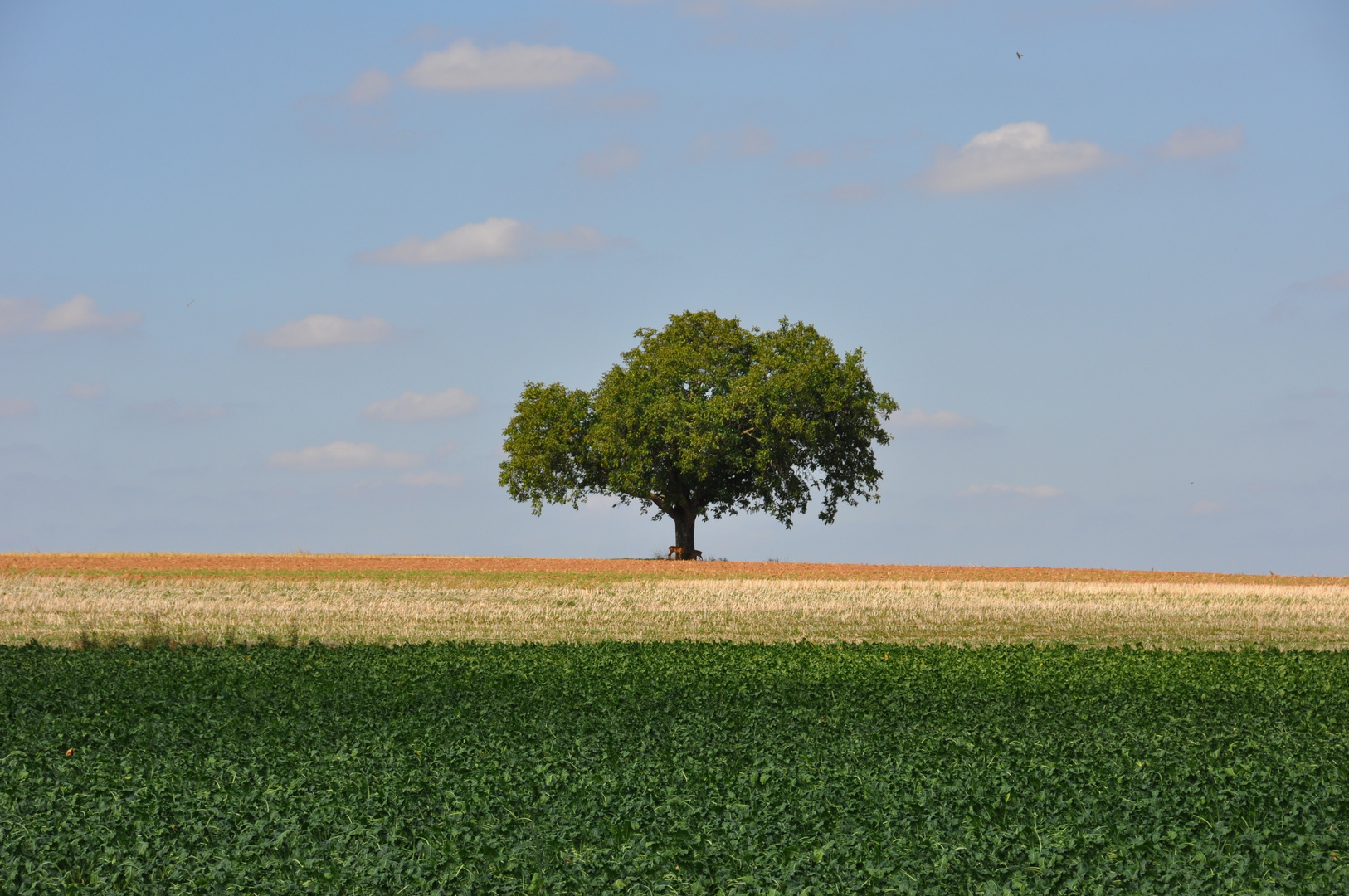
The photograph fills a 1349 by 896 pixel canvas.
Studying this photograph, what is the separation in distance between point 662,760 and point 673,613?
2119 centimetres

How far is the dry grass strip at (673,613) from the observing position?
95.0 ft

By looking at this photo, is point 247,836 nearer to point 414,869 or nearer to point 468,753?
point 414,869

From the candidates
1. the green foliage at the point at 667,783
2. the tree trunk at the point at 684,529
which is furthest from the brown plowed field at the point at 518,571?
the green foliage at the point at 667,783

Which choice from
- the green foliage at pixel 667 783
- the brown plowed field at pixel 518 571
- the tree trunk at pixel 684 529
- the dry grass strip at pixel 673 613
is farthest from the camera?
the tree trunk at pixel 684 529

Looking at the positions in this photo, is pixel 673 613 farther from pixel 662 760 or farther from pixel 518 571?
pixel 662 760

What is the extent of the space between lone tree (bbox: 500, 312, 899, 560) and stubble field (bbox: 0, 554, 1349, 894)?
79.9 feet

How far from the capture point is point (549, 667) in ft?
70.9

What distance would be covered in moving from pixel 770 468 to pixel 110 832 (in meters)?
47.1

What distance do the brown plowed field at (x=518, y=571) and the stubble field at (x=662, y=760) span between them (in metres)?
16.6

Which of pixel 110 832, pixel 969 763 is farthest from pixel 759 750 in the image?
pixel 110 832

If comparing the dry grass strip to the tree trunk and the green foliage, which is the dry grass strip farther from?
the tree trunk

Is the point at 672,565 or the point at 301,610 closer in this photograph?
the point at 301,610

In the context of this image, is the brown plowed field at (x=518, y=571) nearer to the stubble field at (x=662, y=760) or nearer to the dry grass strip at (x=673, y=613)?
the dry grass strip at (x=673, y=613)

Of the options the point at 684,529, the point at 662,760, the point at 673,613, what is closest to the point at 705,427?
the point at 684,529
